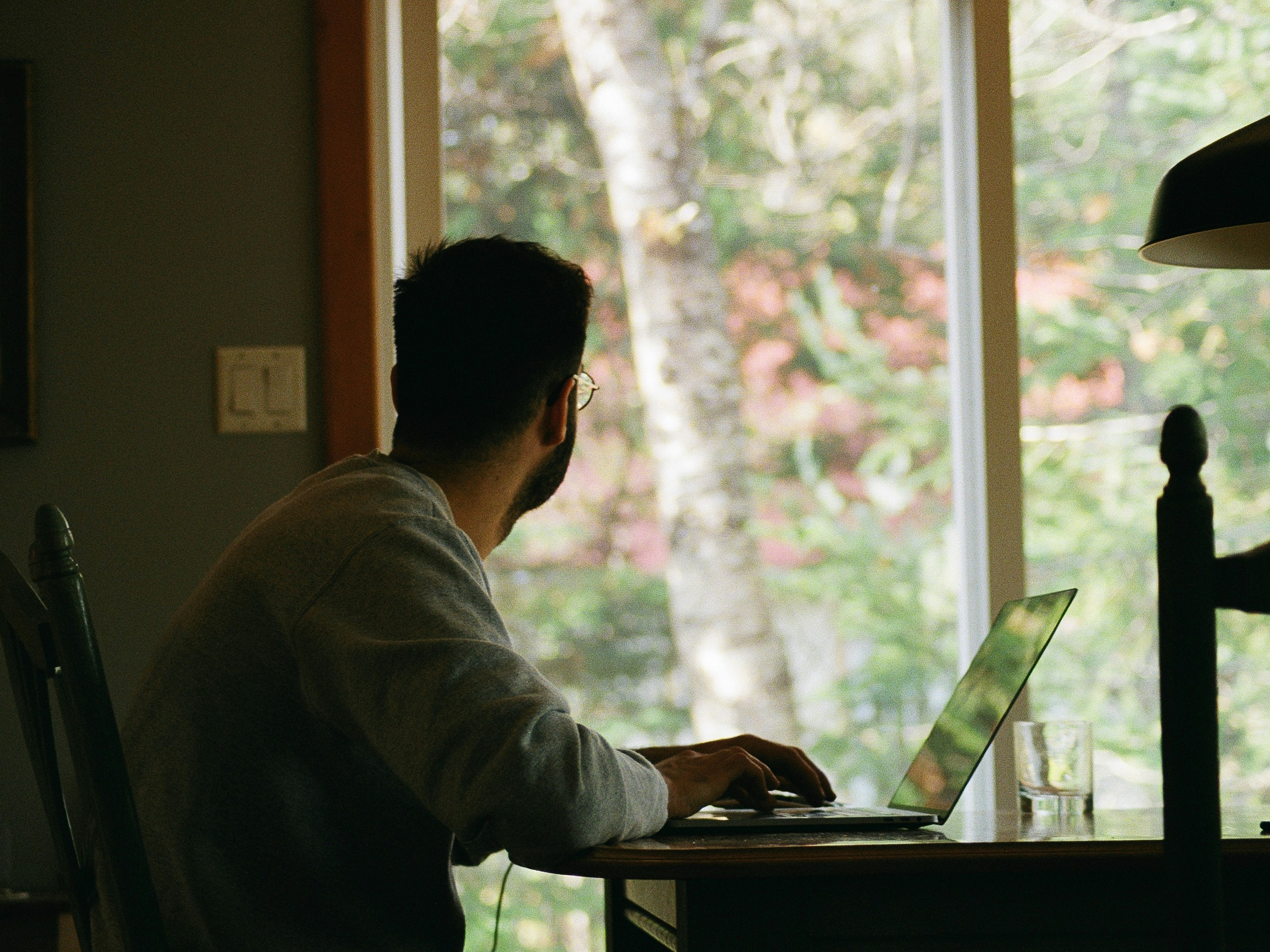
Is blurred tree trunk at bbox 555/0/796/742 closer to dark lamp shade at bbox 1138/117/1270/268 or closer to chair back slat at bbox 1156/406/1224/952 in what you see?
dark lamp shade at bbox 1138/117/1270/268

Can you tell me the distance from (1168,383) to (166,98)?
1.80 meters

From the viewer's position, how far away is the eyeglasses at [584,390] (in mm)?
1427

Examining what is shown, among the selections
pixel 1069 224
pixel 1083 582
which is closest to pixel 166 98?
pixel 1069 224

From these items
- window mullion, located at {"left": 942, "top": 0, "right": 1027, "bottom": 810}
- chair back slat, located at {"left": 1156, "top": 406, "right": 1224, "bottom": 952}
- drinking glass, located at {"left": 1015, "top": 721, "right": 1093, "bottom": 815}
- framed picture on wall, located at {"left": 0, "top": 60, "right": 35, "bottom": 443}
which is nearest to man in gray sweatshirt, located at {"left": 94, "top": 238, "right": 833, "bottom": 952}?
drinking glass, located at {"left": 1015, "top": 721, "right": 1093, "bottom": 815}

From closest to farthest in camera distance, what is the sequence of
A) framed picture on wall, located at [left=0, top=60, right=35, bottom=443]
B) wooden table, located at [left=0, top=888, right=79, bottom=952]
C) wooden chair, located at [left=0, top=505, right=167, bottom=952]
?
1. wooden chair, located at [left=0, top=505, right=167, bottom=952]
2. wooden table, located at [left=0, top=888, right=79, bottom=952]
3. framed picture on wall, located at [left=0, top=60, right=35, bottom=443]

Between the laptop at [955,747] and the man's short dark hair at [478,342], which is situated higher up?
the man's short dark hair at [478,342]

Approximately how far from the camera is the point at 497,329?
1329mm

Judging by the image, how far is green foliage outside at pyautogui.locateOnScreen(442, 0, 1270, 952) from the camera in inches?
88.2

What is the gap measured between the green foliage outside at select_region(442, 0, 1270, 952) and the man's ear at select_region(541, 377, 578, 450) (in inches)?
33.3

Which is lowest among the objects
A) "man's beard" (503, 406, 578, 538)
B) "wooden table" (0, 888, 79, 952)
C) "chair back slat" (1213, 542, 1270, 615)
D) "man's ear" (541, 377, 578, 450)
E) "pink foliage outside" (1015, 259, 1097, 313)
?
"wooden table" (0, 888, 79, 952)

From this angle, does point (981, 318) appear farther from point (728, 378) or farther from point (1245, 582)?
point (1245, 582)

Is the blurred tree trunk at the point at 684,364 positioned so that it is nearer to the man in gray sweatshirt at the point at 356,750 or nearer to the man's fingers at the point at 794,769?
the man's fingers at the point at 794,769

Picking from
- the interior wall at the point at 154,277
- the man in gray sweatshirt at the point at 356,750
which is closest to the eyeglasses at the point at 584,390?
the man in gray sweatshirt at the point at 356,750

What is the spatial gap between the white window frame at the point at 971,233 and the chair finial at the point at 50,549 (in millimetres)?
1163
